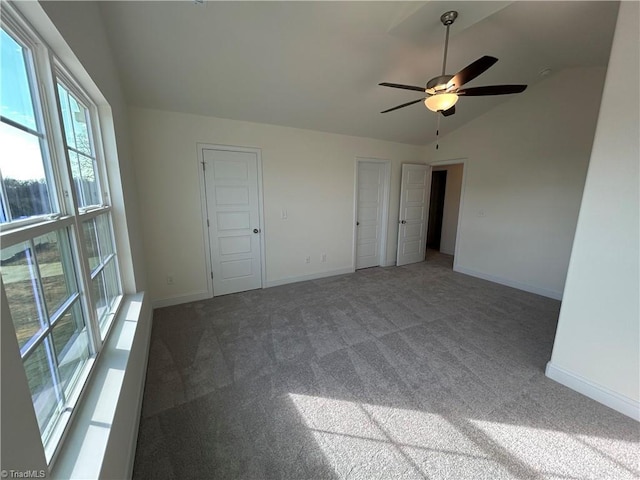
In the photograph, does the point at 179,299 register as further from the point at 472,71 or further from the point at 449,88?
the point at 472,71

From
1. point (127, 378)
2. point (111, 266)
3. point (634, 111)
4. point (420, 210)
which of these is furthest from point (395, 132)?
point (127, 378)

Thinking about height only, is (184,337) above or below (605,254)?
below

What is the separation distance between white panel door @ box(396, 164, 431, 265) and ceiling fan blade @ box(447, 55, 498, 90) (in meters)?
2.74

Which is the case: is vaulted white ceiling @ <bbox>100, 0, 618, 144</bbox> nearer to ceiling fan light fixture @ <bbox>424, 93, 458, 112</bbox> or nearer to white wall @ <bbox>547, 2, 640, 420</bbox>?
ceiling fan light fixture @ <bbox>424, 93, 458, 112</bbox>

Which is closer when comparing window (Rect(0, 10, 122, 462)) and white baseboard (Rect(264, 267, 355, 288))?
window (Rect(0, 10, 122, 462))

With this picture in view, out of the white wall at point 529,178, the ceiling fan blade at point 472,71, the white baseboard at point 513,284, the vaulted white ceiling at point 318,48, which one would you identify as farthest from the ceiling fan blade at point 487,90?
the white baseboard at point 513,284

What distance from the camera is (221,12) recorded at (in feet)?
6.03

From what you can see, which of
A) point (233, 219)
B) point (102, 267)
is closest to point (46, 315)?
point (102, 267)

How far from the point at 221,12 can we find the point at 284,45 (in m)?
0.55

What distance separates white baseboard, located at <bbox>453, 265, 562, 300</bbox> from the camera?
3.50m

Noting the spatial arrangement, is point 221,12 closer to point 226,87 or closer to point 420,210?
point 226,87

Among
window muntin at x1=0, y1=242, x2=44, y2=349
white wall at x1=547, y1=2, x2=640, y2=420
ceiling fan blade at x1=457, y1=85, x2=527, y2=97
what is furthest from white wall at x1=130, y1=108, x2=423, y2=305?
white wall at x1=547, y1=2, x2=640, y2=420

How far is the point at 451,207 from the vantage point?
5785 millimetres

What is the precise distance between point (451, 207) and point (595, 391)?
179 inches
